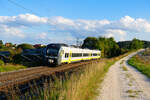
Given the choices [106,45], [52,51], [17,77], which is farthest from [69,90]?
[106,45]

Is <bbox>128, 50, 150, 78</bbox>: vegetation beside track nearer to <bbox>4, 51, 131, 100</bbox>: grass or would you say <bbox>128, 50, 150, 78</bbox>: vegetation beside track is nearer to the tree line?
<bbox>4, 51, 131, 100</bbox>: grass

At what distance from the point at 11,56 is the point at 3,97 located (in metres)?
14.9

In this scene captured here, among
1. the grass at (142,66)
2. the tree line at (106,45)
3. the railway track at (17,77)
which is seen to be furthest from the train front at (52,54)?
the tree line at (106,45)

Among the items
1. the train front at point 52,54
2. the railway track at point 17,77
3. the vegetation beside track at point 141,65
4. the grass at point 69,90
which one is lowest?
the vegetation beside track at point 141,65

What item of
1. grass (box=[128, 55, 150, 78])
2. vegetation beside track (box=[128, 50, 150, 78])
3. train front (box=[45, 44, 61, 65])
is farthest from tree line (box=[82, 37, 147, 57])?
train front (box=[45, 44, 61, 65])

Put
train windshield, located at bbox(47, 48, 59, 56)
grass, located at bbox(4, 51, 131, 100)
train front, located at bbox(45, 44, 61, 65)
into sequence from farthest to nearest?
train windshield, located at bbox(47, 48, 59, 56), train front, located at bbox(45, 44, 61, 65), grass, located at bbox(4, 51, 131, 100)

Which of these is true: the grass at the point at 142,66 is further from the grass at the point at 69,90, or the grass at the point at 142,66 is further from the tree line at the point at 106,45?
the tree line at the point at 106,45

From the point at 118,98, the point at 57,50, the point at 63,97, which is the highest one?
the point at 57,50

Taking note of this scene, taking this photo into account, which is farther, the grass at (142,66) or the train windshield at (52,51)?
the train windshield at (52,51)

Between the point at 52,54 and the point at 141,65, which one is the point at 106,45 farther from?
the point at 52,54

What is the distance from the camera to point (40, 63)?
23.9 meters

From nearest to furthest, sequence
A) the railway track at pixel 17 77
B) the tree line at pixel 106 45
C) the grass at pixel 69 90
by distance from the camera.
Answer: the grass at pixel 69 90 < the railway track at pixel 17 77 < the tree line at pixel 106 45

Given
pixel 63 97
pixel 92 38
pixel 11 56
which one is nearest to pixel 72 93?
pixel 63 97

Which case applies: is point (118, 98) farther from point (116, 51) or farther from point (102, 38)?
point (116, 51)
